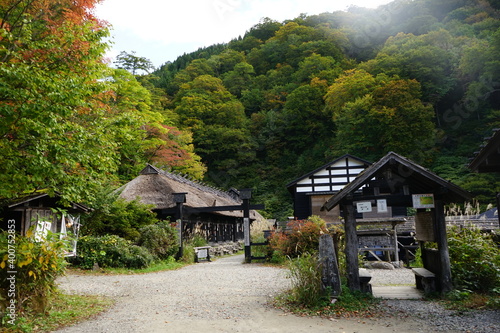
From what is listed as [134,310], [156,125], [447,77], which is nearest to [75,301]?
[134,310]

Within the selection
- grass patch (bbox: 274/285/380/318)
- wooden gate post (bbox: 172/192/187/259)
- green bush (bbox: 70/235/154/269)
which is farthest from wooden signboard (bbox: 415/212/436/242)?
wooden gate post (bbox: 172/192/187/259)

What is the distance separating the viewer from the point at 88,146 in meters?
7.60

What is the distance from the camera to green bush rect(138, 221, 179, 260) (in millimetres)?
14461

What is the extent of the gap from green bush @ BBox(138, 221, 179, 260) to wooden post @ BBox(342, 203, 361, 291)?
9536mm

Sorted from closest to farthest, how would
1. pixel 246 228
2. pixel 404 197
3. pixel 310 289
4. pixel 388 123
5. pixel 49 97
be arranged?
pixel 310 289 → pixel 49 97 → pixel 404 197 → pixel 246 228 → pixel 388 123

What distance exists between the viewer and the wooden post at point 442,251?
7008 mm

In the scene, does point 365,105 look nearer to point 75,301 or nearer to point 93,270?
point 93,270

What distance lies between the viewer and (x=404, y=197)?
7426 mm

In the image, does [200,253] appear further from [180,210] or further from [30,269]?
[30,269]

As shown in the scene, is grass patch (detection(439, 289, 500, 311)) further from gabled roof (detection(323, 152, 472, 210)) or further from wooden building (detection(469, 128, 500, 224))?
gabled roof (detection(323, 152, 472, 210))

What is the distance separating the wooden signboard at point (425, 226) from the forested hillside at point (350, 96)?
1870 centimetres

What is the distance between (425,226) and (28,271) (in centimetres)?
798

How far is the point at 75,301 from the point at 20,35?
556 centimetres

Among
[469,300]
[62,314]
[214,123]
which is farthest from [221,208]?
[214,123]
